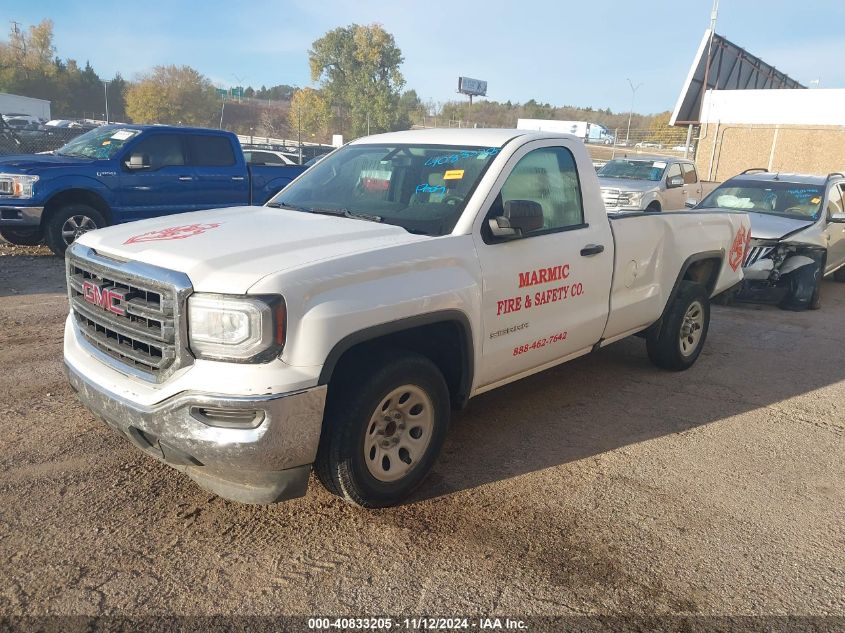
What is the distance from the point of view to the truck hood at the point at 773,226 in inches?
329

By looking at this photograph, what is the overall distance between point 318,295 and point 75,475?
1.85m

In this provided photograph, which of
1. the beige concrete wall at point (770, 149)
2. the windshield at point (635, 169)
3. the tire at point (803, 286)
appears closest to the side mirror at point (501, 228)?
the tire at point (803, 286)

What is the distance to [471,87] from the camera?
2889 inches

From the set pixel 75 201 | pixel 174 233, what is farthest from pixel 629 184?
pixel 174 233

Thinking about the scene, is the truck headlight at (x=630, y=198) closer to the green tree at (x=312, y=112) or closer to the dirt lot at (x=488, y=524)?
the dirt lot at (x=488, y=524)

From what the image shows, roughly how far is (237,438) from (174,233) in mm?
1245

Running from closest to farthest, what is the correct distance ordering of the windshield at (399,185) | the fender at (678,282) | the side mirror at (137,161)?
the windshield at (399,185) < the fender at (678,282) < the side mirror at (137,161)

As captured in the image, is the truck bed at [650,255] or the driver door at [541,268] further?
the truck bed at [650,255]

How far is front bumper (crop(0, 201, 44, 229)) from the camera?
8.78 meters

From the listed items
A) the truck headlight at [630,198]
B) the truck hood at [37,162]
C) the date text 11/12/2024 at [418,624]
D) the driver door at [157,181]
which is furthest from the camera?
the truck headlight at [630,198]

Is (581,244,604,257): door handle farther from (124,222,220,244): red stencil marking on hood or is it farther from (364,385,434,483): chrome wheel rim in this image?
(124,222,220,244): red stencil marking on hood

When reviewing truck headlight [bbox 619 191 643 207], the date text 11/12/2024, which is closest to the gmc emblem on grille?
the date text 11/12/2024

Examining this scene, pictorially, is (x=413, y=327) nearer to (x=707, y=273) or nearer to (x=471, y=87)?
(x=707, y=273)

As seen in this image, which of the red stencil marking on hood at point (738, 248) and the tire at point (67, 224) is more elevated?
the red stencil marking on hood at point (738, 248)
